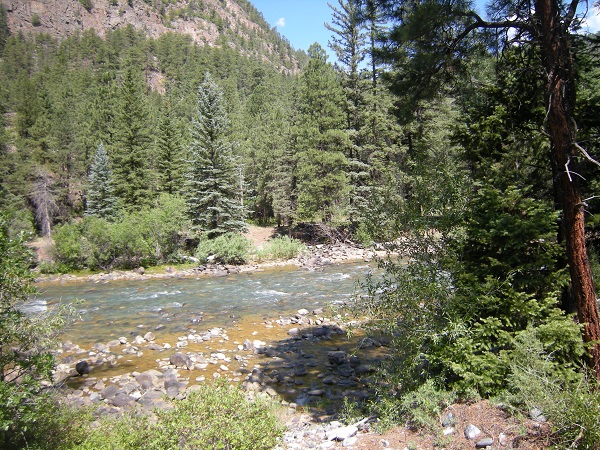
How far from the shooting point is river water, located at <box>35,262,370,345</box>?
507 inches

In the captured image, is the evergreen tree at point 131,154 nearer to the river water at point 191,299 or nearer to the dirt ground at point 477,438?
the river water at point 191,299

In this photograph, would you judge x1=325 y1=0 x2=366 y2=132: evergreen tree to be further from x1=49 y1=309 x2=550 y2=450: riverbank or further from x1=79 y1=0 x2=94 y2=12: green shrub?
x1=79 y1=0 x2=94 y2=12: green shrub

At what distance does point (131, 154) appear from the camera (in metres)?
35.7

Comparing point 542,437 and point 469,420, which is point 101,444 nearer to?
point 469,420

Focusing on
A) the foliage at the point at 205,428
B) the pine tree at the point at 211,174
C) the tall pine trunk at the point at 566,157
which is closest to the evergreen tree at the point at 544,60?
the tall pine trunk at the point at 566,157

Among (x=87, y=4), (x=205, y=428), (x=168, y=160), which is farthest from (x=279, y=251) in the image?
(x=87, y=4)

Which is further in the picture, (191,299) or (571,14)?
(191,299)

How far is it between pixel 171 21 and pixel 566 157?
16788 cm

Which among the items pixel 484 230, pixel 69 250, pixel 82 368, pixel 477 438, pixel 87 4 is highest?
pixel 87 4

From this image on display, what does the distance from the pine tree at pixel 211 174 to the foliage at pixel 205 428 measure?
22.2m

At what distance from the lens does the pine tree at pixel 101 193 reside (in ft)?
110

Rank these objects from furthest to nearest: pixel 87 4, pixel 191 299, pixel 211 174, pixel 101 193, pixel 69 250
A: pixel 87 4
pixel 101 193
pixel 211 174
pixel 69 250
pixel 191 299

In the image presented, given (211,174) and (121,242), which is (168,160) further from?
(121,242)

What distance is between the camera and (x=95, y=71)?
8331cm
